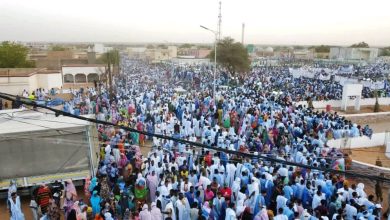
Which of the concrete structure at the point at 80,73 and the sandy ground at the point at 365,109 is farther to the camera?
the concrete structure at the point at 80,73

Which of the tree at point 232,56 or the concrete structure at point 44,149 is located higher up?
the tree at point 232,56

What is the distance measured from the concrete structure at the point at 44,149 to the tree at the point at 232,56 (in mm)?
26232

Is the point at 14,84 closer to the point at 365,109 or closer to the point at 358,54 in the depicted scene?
the point at 365,109

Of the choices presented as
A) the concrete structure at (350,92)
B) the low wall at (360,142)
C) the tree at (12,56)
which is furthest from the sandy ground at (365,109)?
the tree at (12,56)

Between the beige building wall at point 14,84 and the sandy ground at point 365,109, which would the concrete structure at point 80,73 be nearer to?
the beige building wall at point 14,84

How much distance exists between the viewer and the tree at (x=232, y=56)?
112ft

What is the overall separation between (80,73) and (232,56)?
1790 cm

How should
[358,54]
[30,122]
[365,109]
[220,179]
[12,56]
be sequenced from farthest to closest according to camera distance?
[358,54] < [12,56] < [365,109] < [30,122] < [220,179]

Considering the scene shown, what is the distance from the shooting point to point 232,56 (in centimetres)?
3403

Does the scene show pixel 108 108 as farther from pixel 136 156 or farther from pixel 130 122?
pixel 136 156

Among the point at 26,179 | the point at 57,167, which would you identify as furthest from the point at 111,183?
the point at 26,179

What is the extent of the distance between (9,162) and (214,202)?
16.0 feet

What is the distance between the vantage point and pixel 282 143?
38.8 ft

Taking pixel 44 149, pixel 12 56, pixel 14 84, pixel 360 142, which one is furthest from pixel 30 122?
pixel 12 56
